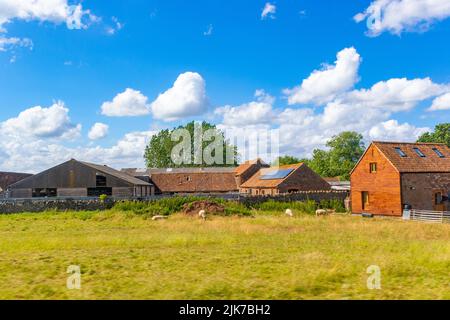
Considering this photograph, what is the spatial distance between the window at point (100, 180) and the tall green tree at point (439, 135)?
248 ft

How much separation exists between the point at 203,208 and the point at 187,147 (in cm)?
6317

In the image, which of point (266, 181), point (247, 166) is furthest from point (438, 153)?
point (247, 166)

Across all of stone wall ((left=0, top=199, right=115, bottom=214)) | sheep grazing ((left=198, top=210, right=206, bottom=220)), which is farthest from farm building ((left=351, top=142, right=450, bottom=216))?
stone wall ((left=0, top=199, right=115, bottom=214))

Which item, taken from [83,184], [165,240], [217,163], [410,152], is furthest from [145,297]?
[217,163]

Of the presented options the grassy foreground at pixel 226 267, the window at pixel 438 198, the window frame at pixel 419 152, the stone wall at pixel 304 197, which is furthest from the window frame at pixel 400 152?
the grassy foreground at pixel 226 267

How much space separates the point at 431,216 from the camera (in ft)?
98.6

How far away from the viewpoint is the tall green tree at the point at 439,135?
3733 inches

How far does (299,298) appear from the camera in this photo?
8609mm

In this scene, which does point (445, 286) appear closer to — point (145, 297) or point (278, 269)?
point (278, 269)

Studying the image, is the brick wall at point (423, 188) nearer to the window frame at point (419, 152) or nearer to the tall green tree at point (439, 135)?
the window frame at point (419, 152)

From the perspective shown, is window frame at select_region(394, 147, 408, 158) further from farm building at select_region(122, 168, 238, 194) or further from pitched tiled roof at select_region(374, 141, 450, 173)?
farm building at select_region(122, 168, 238, 194)

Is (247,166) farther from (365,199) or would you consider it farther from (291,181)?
(365,199)

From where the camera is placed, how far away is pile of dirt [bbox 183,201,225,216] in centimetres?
3403

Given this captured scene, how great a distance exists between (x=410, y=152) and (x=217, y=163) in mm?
64747
